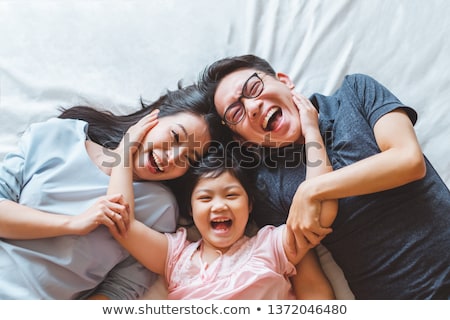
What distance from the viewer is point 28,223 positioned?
3.44ft

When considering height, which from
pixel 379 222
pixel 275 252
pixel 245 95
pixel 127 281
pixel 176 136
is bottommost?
pixel 127 281

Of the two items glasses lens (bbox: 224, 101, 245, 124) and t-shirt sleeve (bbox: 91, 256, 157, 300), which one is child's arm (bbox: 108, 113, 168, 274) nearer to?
t-shirt sleeve (bbox: 91, 256, 157, 300)

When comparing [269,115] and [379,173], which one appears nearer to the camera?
[379,173]

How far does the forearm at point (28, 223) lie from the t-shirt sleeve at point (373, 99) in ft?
2.30

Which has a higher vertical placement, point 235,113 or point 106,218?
point 235,113

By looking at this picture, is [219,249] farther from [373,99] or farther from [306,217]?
[373,99]

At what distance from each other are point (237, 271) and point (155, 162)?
313 millimetres

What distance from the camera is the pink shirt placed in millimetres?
1047

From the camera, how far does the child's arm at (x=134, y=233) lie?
1083 millimetres

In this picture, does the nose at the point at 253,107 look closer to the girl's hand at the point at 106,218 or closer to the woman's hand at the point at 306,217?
the woman's hand at the point at 306,217

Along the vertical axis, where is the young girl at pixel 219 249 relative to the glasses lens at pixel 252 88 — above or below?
below

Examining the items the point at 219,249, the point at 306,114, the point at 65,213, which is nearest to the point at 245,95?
the point at 306,114

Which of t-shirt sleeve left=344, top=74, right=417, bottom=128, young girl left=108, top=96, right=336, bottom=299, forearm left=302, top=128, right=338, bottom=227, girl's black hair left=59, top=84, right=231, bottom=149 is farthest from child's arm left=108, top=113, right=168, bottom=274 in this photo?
t-shirt sleeve left=344, top=74, right=417, bottom=128

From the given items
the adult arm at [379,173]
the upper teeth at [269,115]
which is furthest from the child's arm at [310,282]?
the upper teeth at [269,115]
